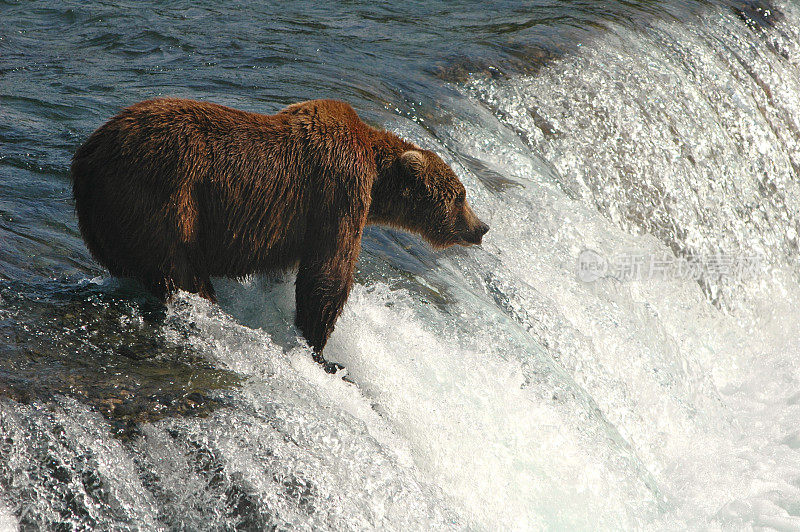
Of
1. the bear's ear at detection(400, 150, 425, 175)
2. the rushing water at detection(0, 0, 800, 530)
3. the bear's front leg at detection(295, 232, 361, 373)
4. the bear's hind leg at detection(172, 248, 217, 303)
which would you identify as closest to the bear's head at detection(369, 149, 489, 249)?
the bear's ear at detection(400, 150, 425, 175)

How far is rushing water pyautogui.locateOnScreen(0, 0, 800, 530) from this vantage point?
10.4 feet

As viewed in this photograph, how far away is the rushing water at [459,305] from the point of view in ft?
10.4

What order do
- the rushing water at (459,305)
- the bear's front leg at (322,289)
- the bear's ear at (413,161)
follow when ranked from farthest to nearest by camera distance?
1. the bear's ear at (413,161)
2. the bear's front leg at (322,289)
3. the rushing water at (459,305)

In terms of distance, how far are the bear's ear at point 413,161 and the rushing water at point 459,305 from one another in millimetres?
785

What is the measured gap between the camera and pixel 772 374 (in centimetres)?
745

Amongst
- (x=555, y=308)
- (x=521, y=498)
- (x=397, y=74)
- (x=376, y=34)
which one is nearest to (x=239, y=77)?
(x=397, y=74)

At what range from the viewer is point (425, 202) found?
4.71 meters

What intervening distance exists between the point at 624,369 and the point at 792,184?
4.38 metres

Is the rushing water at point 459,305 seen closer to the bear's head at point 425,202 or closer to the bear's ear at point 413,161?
the bear's head at point 425,202

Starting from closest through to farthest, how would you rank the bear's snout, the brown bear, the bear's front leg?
the brown bear
the bear's front leg
the bear's snout

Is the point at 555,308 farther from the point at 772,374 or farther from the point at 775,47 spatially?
the point at 775,47

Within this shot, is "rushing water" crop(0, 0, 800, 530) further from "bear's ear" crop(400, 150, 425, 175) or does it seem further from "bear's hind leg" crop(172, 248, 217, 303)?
"bear's ear" crop(400, 150, 425, 175)

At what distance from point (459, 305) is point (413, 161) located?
3.61 feet

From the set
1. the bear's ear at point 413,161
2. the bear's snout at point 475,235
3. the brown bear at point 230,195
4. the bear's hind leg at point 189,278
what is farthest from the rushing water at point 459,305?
the bear's ear at point 413,161
